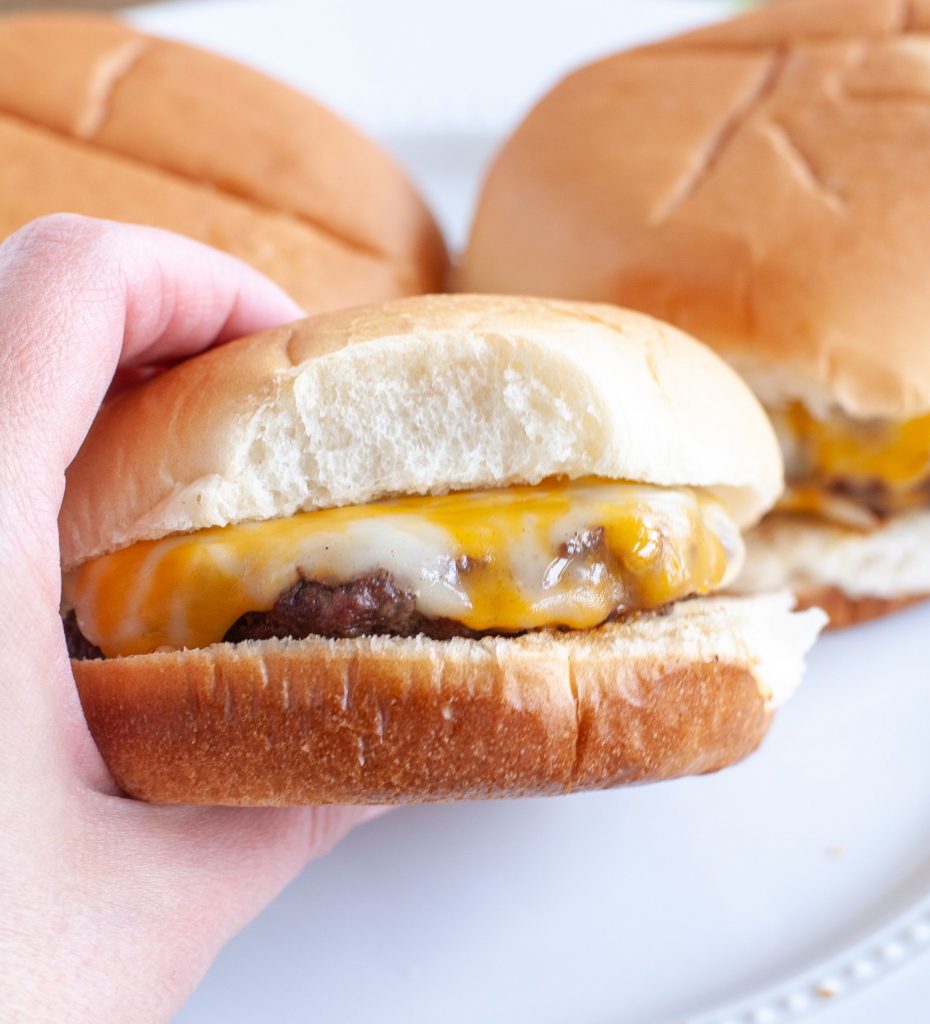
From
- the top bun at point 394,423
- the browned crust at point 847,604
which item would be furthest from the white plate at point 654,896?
the top bun at point 394,423

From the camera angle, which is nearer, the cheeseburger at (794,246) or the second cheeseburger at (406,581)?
the second cheeseburger at (406,581)

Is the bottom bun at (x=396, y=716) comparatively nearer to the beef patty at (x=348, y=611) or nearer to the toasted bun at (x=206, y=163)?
the beef patty at (x=348, y=611)

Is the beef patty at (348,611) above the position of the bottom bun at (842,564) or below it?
above

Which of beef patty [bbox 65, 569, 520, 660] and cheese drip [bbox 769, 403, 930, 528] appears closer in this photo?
beef patty [bbox 65, 569, 520, 660]

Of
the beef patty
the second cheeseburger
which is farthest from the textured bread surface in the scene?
the beef patty

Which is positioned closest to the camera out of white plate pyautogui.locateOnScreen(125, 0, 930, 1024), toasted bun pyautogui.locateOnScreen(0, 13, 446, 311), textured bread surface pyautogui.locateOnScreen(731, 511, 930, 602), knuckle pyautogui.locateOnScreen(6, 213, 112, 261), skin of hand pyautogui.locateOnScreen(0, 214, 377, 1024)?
skin of hand pyautogui.locateOnScreen(0, 214, 377, 1024)

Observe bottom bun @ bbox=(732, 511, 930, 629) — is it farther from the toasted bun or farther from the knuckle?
the knuckle
